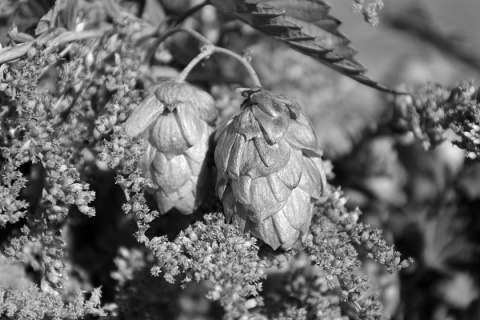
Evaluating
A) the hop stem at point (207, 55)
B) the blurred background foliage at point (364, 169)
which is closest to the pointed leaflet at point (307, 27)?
the hop stem at point (207, 55)

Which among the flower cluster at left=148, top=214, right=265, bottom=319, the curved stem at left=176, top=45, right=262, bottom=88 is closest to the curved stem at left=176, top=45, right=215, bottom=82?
the curved stem at left=176, top=45, right=262, bottom=88

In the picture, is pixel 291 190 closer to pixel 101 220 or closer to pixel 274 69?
pixel 101 220

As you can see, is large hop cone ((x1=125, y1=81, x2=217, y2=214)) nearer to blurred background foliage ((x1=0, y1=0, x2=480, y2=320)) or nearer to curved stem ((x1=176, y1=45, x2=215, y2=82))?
curved stem ((x1=176, y1=45, x2=215, y2=82))

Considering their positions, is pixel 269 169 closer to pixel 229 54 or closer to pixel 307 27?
pixel 229 54

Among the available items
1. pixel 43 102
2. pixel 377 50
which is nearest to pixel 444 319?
pixel 377 50

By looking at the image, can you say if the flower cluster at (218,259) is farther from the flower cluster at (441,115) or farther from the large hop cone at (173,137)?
the flower cluster at (441,115)
